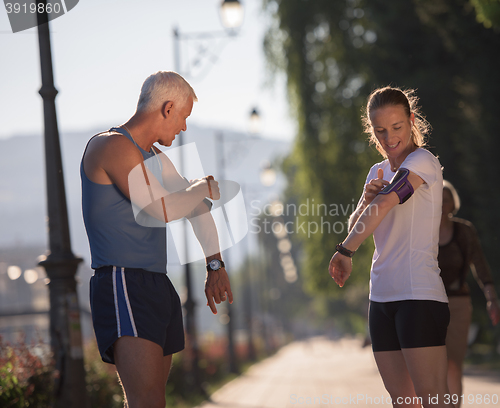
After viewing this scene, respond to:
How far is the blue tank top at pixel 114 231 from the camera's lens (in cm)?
310

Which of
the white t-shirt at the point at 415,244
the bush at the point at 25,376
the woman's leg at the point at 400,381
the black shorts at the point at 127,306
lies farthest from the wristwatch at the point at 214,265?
the bush at the point at 25,376

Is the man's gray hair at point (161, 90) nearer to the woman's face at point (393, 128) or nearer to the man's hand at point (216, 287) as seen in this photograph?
the man's hand at point (216, 287)

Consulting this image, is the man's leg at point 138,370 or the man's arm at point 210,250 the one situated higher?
the man's arm at point 210,250

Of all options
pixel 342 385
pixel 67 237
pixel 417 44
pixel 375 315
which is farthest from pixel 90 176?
pixel 417 44

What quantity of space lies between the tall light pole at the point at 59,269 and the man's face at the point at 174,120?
359 cm

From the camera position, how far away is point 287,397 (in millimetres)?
11219

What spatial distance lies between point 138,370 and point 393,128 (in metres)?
1.77

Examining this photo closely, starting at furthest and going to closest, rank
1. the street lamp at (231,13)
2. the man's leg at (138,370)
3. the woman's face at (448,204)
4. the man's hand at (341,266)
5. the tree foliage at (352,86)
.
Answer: the tree foliage at (352,86), the street lamp at (231,13), the woman's face at (448,204), the man's hand at (341,266), the man's leg at (138,370)

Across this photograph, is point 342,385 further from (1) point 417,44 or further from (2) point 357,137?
(1) point 417,44

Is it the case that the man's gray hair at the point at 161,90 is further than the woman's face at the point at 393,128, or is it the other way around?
the woman's face at the point at 393,128

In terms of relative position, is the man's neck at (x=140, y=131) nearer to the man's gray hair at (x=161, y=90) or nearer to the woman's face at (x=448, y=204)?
the man's gray hair at (x=161, y=90)

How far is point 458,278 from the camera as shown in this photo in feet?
16.9

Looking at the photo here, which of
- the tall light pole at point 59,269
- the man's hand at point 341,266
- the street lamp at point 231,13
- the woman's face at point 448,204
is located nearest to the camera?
the man's hand at point 341,266

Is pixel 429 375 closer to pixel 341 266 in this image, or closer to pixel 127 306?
pixel 341 266
